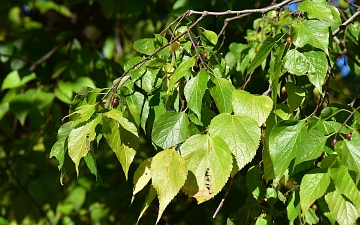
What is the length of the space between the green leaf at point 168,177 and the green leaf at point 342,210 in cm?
36

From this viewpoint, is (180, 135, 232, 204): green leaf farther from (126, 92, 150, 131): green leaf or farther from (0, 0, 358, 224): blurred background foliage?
(0, 0, 358, 224): blurred background foliage

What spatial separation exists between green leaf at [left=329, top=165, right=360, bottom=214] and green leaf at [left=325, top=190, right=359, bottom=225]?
0.04 m

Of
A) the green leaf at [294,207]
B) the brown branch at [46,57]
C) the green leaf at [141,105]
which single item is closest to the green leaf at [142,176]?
the green leaf at [141,105]

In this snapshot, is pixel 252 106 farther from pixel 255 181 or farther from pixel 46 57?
pixel 46 57

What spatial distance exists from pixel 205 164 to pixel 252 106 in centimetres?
20

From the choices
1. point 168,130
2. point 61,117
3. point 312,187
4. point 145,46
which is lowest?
point 61,117

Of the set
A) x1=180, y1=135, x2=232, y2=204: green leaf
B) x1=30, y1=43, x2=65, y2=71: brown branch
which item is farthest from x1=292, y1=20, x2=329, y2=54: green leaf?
x1=30, y1=43, x2=65, y2=71: brown branch

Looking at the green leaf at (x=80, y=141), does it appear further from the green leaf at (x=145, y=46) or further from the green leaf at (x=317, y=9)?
the green leaf at (x=317, y=9)

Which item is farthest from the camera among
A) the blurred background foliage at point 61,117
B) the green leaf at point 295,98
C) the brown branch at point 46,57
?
the brown branch at point 46,57

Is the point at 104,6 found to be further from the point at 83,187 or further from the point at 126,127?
the point at 126,127

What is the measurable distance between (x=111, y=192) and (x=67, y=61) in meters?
0.73

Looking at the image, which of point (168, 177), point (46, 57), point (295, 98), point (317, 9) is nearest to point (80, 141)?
point (168, 177)

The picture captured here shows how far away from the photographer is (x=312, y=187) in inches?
48.5

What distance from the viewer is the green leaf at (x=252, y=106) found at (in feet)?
4.17
